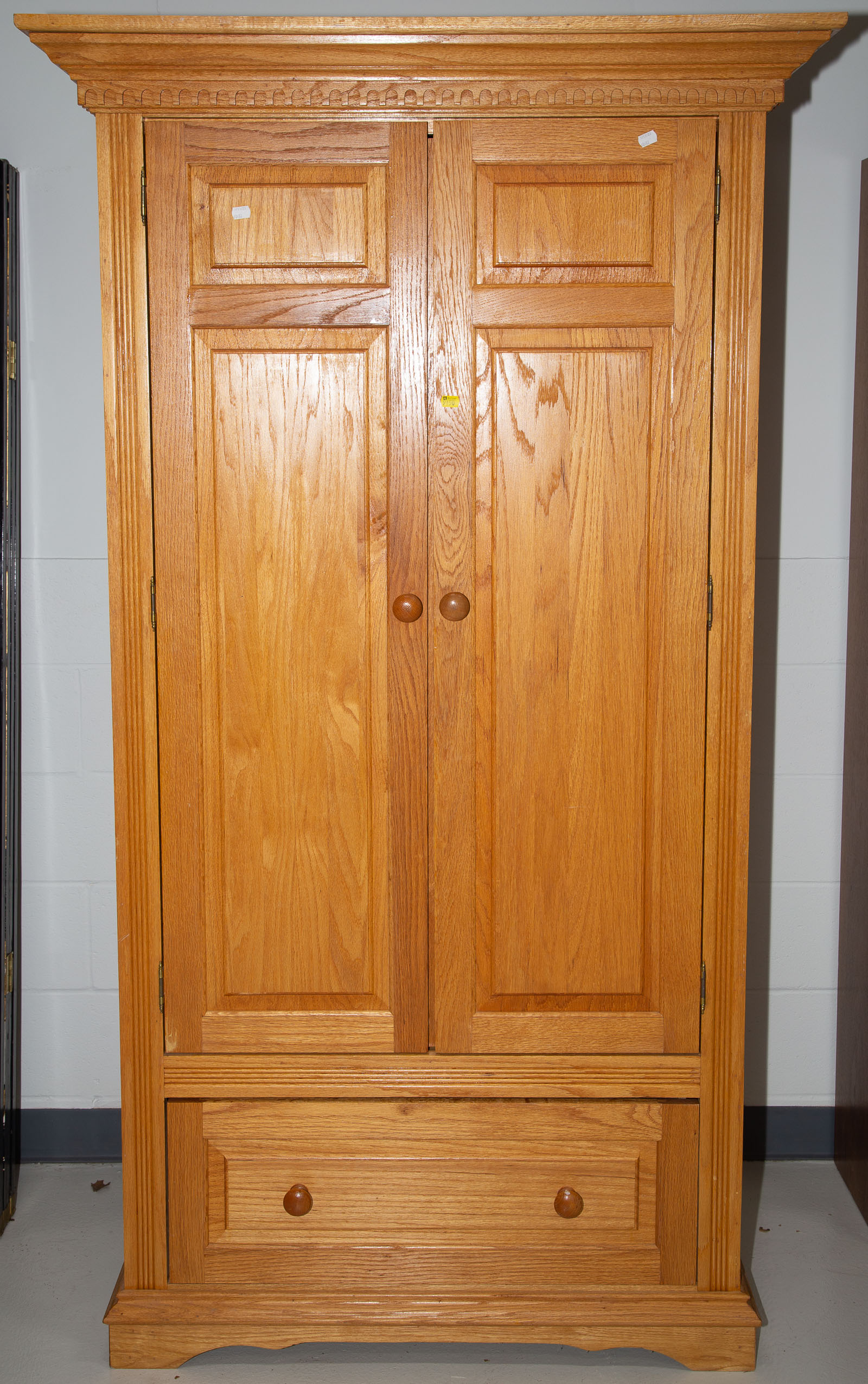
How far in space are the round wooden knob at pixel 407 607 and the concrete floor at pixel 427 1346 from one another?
1236mm

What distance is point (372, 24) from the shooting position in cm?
152

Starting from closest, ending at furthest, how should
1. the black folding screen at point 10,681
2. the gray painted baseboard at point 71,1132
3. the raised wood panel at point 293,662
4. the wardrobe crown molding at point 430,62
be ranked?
the wardrobe crown molding at point 430,62, the raised wood panel at point 293,662, the black folding screen at point 10,681, the gray painted baseboard at point 71,1132

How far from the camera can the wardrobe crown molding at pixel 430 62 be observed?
1.52 m

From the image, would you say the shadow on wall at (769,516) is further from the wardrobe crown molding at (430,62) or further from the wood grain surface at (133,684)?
the wood grain surface at (133,684)

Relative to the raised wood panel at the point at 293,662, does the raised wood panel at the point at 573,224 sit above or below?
above

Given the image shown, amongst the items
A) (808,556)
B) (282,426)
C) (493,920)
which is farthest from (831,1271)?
(282,426)

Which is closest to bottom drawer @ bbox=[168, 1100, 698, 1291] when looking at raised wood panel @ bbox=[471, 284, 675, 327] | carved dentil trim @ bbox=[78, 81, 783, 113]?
raised wood panel @ bbox=[471, 284, 675, 327]

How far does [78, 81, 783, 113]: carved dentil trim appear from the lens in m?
1.58

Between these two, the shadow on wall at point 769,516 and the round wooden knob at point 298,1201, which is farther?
the shadow on wall at point 769,516

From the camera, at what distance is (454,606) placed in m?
1.64

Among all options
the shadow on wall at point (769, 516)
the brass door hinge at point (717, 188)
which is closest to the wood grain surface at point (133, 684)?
the brass door hinge at point (717, 188)

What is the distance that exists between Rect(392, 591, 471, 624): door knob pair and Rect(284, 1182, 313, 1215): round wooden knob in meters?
0.93

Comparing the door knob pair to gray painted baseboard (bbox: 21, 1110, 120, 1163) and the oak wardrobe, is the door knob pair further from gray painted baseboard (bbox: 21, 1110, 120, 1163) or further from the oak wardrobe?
gray painted baseboard (bbox: 21, 1110, 120, 1163)

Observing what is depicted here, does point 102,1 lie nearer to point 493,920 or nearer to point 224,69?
point 224,69
